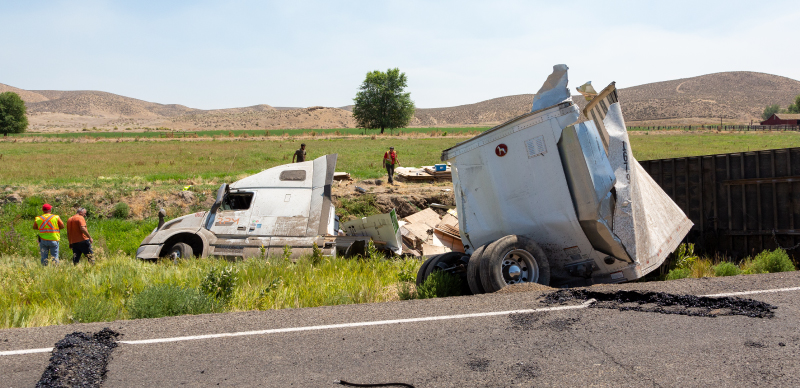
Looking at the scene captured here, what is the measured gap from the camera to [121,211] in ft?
61.2

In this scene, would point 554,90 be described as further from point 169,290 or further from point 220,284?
point 169,290

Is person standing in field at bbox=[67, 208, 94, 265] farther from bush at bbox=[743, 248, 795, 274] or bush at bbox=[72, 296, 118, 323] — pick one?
bush at bbox=[743, 248, 795, 274]

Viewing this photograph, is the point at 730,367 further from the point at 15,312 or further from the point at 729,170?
the point at 729,170

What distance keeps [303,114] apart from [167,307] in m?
167

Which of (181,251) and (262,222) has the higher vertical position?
Answer: (262,222)

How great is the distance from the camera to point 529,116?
702cm

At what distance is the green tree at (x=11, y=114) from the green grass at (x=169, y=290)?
10733cm

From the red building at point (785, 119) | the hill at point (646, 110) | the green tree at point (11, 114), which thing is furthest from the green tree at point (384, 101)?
the red building at point (785, 119)

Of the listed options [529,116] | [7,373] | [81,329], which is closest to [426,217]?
[529,116]

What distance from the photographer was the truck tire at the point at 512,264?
6.58m

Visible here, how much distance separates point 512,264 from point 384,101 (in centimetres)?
9489

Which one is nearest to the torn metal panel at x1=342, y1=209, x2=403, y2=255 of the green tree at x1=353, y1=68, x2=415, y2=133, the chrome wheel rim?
the chrome wheel rim

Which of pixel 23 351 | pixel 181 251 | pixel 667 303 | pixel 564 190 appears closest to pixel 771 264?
pixel 667 303

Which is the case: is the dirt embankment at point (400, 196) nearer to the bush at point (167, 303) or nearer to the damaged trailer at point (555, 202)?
the damaged trailer at point (555, 202)
